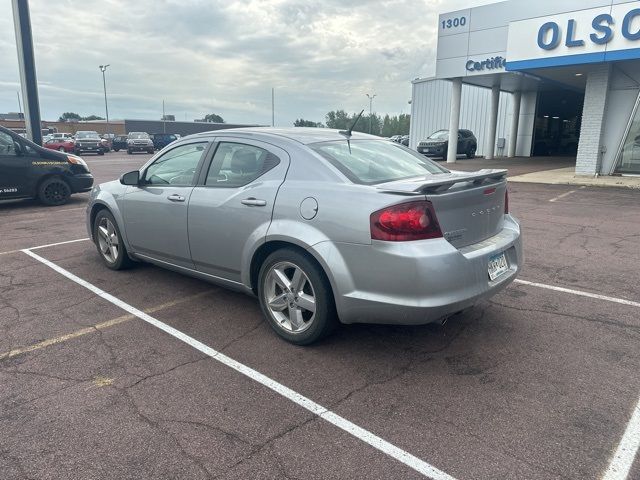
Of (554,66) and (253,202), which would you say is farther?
(554,66)

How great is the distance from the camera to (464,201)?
133 inches

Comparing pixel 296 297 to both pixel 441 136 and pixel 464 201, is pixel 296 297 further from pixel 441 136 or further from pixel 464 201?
pixel 441 136

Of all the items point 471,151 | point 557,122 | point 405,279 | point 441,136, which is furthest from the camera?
point 557,122

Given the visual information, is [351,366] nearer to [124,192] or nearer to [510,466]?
[510,466]

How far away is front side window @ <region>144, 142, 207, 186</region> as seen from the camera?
4.57m

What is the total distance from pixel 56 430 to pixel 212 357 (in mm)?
1108

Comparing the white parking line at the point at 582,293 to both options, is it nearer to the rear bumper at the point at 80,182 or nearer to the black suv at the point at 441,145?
the rear bumper at the point at 80,182

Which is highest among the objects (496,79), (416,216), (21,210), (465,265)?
(496,79)

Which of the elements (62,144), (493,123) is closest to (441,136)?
(493,123)

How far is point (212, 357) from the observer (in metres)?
3.55

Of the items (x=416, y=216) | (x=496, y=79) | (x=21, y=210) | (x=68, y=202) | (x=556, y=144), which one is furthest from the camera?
(x=556, y=144)

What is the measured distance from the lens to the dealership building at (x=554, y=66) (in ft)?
48.2

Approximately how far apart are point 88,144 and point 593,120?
33.5m

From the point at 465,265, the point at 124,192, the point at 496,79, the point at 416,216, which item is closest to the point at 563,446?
the point at 465,265
